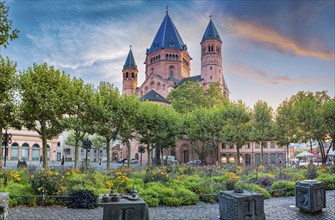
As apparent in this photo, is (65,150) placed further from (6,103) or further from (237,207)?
(237,207)

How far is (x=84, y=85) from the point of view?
29438mm

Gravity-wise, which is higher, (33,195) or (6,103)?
(6,103)

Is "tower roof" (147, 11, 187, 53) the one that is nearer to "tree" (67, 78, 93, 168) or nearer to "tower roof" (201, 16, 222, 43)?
"tower roof" (201, 16, 222, 43)

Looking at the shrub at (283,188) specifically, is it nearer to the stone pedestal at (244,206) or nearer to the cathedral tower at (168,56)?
the stone pedestal at (244,206)

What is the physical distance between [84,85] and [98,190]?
17875 millimetres

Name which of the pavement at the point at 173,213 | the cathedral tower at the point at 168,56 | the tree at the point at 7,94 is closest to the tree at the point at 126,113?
the tree at the point at 7,94

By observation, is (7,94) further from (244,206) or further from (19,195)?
(244,206)

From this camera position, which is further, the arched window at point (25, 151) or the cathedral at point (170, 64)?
the cathedral at point (170, 64)

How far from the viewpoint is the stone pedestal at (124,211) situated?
7469 mm

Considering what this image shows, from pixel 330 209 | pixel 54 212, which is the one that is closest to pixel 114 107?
pixel 54 212

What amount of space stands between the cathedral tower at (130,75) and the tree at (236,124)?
5199cm

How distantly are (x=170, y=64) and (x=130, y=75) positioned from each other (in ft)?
45.0

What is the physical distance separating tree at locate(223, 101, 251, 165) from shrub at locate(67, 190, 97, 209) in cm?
3282

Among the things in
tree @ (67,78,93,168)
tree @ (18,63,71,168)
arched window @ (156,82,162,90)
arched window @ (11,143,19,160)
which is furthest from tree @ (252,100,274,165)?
arched window @ (11,143,19,160)
